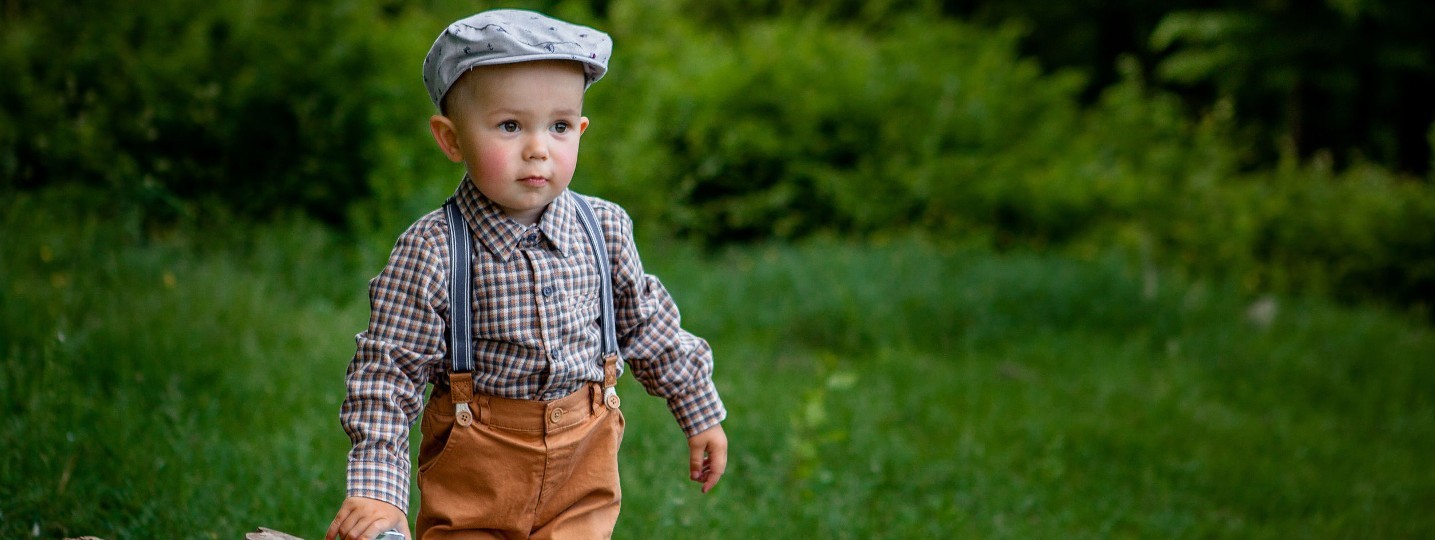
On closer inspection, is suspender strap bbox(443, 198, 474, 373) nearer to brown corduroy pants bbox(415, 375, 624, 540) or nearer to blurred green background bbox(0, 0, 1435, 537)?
brown corduroy pants bbox(415, 375, 624, 540)

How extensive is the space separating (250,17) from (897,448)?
422 centimetres

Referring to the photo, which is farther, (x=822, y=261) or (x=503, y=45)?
(x=822, y=261)

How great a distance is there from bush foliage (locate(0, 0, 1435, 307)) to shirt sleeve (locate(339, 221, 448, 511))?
11.1 feet

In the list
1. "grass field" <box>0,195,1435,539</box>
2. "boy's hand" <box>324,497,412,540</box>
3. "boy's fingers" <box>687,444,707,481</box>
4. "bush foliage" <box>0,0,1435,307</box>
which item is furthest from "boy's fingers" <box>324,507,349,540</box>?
"bush foliage" <box>0,0,1435,307</box>

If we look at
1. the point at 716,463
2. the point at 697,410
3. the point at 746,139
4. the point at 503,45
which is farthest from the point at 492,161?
the point at 746,139

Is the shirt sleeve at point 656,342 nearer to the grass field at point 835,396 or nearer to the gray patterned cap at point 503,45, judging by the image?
the gray patterned cap at point 503,45

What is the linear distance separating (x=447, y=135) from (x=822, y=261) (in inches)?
195

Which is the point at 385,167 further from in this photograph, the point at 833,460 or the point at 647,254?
the point at 833,460

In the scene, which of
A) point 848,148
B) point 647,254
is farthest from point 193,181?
point 848,148

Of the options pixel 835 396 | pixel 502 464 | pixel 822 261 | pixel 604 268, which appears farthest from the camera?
pixel 822 261

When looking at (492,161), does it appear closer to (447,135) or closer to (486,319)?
(447,135)

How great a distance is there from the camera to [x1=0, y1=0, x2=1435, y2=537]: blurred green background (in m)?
4.11

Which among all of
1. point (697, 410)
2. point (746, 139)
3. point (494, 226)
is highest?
point (494, 226)

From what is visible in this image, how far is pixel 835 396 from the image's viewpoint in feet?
17.7
